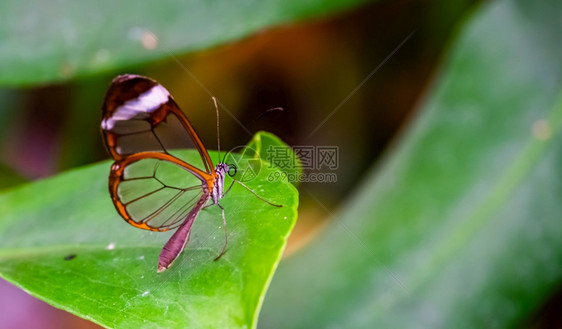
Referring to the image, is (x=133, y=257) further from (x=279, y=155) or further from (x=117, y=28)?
(x=117, y=28)

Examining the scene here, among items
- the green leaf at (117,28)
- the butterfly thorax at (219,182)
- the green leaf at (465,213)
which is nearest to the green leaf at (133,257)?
the butterfly thorax at (219,182)

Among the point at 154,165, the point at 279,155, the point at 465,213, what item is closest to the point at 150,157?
the point at 154,165

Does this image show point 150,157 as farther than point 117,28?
No

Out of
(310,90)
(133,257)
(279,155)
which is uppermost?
(279,155)

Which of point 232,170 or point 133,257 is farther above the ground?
point 232,170

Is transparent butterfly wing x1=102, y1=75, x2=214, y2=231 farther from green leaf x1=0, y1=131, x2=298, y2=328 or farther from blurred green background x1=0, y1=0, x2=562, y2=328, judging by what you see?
blurred green background x1=0, y1=0, x2=562, y2=328

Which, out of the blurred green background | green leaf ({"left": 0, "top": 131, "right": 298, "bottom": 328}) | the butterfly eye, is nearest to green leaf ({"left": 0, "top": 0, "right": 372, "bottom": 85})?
the blurred green background

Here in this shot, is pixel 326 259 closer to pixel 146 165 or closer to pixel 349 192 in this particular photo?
pixel 349 192

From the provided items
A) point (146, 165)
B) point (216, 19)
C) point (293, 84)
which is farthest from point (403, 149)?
point (146, 165)
